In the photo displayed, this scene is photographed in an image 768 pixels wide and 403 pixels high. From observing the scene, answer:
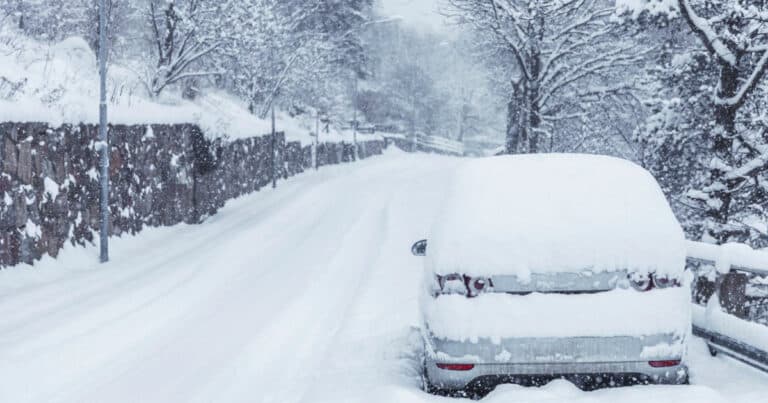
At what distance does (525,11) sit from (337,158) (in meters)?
25.6

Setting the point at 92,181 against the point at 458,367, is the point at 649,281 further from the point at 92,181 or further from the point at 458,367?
the point at 92,181

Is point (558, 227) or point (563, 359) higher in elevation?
point (558, 227)

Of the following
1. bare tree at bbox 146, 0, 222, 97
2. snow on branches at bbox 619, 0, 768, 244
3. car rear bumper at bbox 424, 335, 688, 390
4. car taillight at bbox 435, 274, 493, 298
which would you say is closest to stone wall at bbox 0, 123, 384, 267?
bare tree at bbox 146, 0, 222, 97

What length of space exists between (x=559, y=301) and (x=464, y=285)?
1.98 ft

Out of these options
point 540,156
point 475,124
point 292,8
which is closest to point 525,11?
point 540,156

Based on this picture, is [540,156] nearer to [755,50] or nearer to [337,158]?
[755,50]

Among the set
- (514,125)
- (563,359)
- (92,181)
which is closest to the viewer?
(563,359)

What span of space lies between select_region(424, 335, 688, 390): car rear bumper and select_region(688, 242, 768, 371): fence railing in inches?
47.8

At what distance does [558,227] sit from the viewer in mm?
5160

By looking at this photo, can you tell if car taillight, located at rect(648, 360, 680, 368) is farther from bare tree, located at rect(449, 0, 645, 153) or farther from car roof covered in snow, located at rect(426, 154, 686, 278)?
bare tree, located at rect(449, 0, 645, 153)

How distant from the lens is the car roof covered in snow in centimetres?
502

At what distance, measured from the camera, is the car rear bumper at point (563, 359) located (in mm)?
4957

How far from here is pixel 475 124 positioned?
99.9 meters

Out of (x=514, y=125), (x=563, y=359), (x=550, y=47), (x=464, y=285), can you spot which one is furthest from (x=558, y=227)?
(x=514, y=125)
